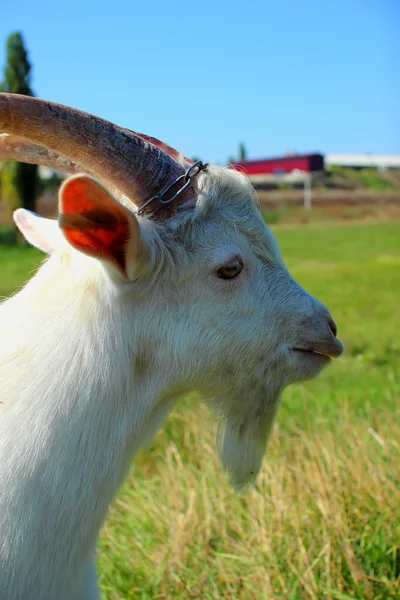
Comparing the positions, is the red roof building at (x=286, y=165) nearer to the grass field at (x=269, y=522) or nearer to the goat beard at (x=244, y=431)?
the grass field at (x=269, y=522)

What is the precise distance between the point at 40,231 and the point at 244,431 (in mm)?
1129

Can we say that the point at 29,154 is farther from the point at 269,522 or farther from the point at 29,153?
the point at 269,522

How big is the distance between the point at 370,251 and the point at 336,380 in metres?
17.6

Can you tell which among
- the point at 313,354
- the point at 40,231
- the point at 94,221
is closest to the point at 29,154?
the point at 40,231

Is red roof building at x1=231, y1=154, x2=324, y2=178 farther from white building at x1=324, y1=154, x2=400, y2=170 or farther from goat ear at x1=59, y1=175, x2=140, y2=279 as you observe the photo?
goat ear at x1=59, y1=175, x2=140, y2=279

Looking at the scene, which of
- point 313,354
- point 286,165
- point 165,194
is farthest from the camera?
point 286,165

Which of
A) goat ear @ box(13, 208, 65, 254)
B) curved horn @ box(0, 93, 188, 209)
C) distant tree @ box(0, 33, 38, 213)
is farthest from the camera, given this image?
distant tree @ box(0, 33, 38, 213)

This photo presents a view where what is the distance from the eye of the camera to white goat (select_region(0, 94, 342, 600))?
86.4 inches

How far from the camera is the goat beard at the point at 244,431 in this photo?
2.64 metres

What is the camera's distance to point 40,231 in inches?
109

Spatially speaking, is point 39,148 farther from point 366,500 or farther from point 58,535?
point 366,500

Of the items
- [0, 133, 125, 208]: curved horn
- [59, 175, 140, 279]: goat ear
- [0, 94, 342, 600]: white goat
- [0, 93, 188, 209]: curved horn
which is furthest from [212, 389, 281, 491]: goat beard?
[0, 133, 125, 208]: curved horn

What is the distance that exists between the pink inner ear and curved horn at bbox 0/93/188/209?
0.75ft

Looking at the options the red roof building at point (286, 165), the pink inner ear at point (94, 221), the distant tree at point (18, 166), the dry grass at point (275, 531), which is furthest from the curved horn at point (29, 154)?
the red roof building at point (286, 165)
